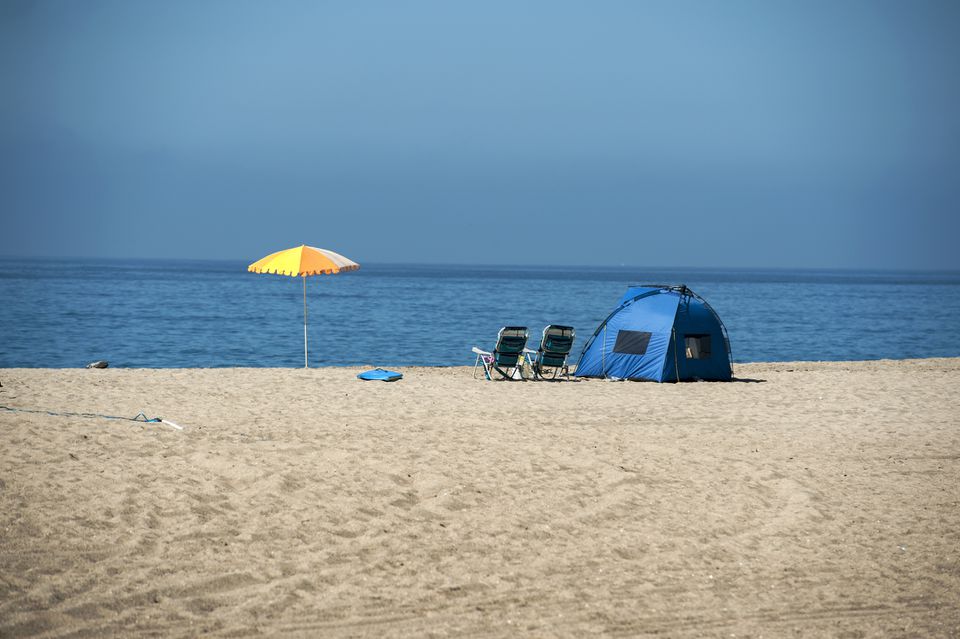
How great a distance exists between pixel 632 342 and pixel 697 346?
4.17 ft

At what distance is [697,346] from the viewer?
17.2 metres

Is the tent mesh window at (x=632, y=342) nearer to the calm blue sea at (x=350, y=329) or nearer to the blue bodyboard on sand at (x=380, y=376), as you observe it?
the blue bodyboard on sand at (x=380, y=376)

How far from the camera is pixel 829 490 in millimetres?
8719

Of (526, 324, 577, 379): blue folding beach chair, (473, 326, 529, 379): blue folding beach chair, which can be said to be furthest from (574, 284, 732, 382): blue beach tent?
(473, 326, 529, 379): blue folding beach chair

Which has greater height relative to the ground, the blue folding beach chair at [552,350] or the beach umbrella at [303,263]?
the beach umbrella at [303,263]

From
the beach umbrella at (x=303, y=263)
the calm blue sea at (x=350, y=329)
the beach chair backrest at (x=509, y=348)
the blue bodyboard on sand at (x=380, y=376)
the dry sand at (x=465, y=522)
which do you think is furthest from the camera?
the calm blue sea at (x=350, y=329)

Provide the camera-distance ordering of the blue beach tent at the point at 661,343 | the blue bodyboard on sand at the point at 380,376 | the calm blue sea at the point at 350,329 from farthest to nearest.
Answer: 1. the calm blue sea at the point at 350,329
2. the blue beach tent at the point at 661,343
3. the blue bodyboard on sand at the point at 380,376

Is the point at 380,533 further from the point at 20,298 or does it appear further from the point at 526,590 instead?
the point at 20,298

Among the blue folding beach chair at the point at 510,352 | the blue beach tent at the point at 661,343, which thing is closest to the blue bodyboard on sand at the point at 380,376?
the blue folding beach chair at the point at 510,352

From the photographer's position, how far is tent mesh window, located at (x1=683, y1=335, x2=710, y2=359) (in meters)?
17.1

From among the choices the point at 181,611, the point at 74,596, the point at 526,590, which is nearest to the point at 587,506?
the point at 526,590

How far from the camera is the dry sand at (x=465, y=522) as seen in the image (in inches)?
219

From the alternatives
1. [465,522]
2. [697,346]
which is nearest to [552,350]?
[697,346]

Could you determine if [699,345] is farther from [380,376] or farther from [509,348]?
[380,376]
